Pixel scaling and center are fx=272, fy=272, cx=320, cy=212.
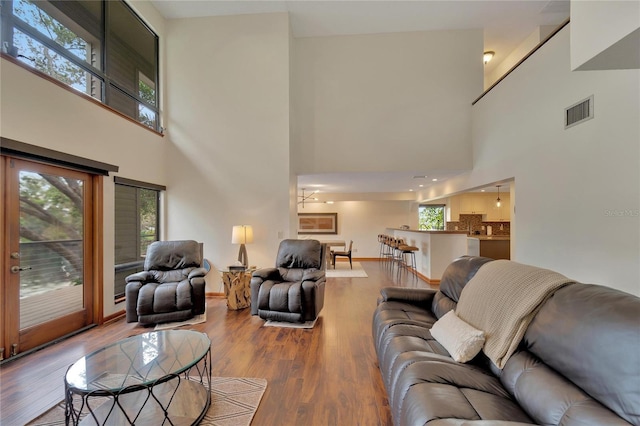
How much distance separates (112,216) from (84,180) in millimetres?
577

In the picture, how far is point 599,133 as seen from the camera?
2.62 m

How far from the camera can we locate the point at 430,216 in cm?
991

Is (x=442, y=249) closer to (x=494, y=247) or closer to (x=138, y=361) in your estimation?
(x=494, y=247)

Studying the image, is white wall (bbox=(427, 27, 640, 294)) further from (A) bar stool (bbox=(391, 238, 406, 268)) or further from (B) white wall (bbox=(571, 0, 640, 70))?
(A) bar stool (bbox=(391, 238, 406, 268))

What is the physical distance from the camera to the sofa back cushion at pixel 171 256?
A: 3.93 m

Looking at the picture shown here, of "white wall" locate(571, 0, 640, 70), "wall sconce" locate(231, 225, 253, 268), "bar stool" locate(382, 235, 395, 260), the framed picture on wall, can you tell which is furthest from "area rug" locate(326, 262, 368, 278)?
"white wall" locate(571, 0, 640, 70)

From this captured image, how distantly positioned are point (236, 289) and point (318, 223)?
6169 millimetres

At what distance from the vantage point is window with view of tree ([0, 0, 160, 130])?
2863 mm

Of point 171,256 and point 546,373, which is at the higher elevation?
point 171,256

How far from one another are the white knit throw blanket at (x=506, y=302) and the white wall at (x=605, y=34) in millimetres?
1311

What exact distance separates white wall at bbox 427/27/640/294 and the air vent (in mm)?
57

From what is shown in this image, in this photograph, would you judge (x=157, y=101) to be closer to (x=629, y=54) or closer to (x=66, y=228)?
(x=66, y=228)

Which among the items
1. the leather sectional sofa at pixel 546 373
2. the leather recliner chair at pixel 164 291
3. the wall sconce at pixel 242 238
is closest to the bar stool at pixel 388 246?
the wall sconce at pixel 242 238

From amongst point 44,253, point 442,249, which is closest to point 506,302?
point 44,253
